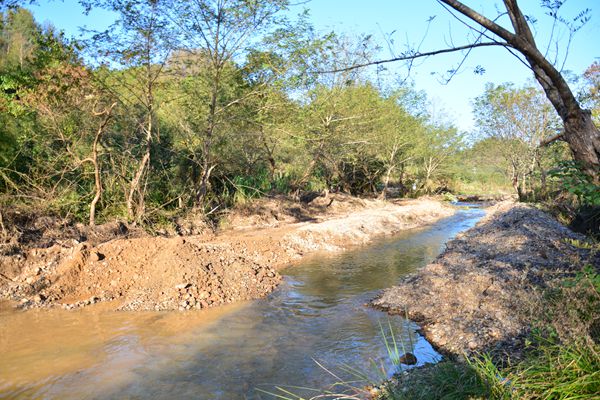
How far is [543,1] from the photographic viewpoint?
324cm

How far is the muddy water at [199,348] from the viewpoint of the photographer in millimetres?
4840

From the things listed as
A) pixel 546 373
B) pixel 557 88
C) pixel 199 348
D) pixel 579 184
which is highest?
pixel 557 88

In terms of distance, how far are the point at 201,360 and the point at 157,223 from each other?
728cm

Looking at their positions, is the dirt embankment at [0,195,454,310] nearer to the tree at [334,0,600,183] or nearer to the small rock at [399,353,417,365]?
the small rock at [399,353,417,365]

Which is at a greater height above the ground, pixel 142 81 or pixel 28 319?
pixel 142 81

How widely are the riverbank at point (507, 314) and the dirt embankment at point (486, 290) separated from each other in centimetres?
2

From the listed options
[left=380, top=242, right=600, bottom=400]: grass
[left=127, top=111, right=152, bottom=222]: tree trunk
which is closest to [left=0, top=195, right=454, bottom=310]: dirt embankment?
[left=127, top=111, right=152, bottom=222]: tree trunk

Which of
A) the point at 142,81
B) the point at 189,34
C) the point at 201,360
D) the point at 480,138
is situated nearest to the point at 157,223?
the point at 142,81

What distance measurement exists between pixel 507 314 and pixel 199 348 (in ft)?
13.4

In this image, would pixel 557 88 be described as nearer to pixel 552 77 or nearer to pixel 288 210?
pixel 552 77

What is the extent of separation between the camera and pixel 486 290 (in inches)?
261

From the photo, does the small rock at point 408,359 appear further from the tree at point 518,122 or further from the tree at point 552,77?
the tree at point 518,122

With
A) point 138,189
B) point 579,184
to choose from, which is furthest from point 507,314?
point 138,189

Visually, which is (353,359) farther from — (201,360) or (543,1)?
(543,1)
